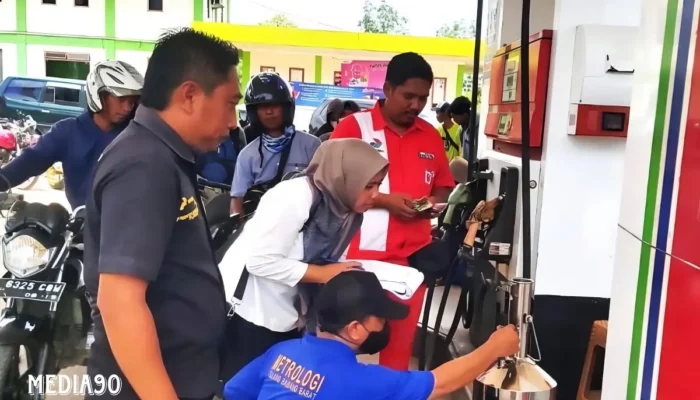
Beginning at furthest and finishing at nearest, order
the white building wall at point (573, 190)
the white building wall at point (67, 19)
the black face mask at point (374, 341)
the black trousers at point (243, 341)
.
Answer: the white building wall at point (67, 19)
the white building wall at point (573, 190)
the black trousers at point (243, 341)
the black face mask at point (374, 341)

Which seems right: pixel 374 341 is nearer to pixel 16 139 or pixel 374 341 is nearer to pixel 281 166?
pixel 281 166

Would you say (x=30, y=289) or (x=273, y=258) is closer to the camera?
(x=273, y=258)

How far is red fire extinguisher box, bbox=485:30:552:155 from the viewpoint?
2.43 m

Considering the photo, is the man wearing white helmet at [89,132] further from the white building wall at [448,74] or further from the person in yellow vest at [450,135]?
the white building wall at [448,74]

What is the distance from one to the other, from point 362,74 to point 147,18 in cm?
610

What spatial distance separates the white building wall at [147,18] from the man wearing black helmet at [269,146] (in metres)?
15.1

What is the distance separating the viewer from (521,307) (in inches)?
67.9

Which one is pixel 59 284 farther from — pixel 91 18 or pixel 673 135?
pixel 91 18

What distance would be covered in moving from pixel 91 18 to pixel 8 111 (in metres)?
5.98

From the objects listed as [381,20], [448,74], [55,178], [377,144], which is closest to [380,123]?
[377,144]

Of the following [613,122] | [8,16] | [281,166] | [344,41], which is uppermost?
[8,16]

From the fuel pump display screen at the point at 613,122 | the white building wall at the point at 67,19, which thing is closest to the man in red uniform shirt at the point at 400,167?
the fuel pump display screen at the point at 613,122

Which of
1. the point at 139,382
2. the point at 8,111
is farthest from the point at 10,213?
the point at 8,111

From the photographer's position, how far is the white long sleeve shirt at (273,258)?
195cm
